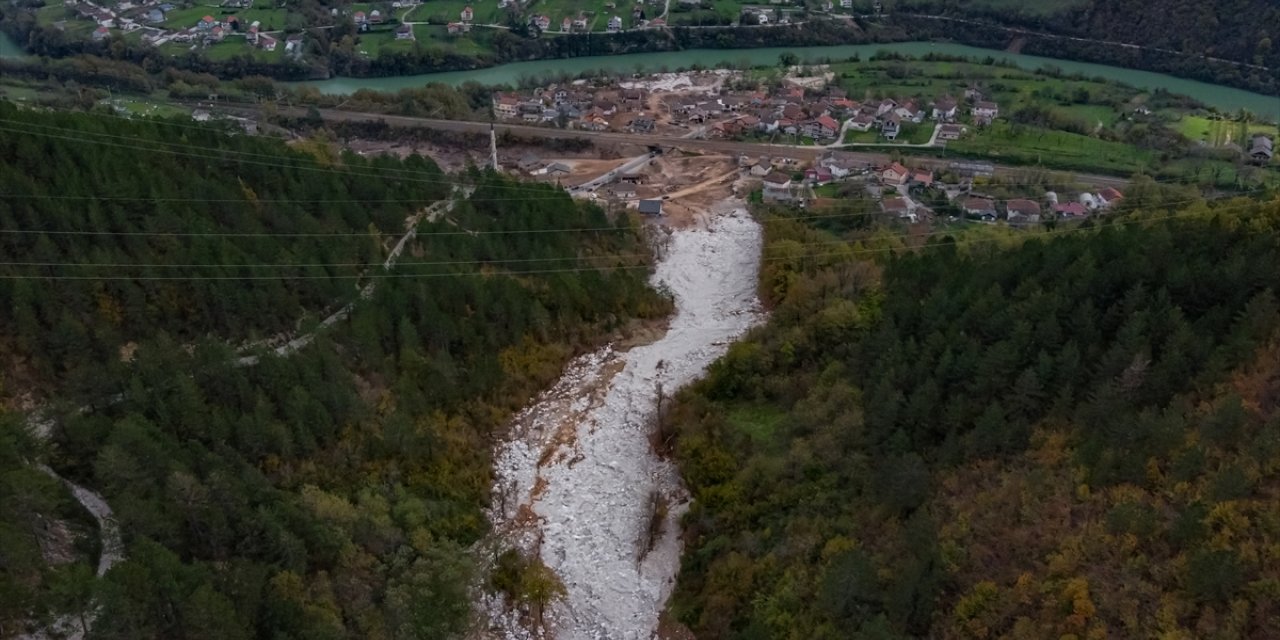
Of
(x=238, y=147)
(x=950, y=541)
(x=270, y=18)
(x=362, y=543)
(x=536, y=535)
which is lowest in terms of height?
(x=536, y=535)

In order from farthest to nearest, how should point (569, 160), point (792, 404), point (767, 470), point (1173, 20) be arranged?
point (1173, 20)
point (569, 160)
point (792, 404)
point (767, 470)

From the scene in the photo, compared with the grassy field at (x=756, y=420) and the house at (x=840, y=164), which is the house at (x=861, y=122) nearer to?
the house at (x=840, y=164)

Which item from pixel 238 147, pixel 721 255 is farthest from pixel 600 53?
pixel 238 147

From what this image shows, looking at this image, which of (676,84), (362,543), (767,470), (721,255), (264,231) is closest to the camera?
(362,543)

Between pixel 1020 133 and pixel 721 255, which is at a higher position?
pixel 1020 133

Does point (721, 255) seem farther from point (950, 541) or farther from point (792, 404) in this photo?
point (950, 541)

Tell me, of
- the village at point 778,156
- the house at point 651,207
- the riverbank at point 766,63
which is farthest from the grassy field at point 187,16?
the house at point 651,207
